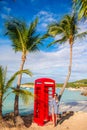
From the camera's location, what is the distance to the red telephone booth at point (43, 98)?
14.1 meters

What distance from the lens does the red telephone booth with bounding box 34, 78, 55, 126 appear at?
46.3 feet

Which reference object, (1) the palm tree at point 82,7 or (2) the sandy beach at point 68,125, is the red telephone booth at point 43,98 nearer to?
(2) the sandy beach at point 68,125

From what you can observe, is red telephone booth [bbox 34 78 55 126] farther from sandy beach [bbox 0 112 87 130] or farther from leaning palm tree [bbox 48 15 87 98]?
leaning palm tree [bbox 48 15 87 98]

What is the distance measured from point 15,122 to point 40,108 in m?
1.49

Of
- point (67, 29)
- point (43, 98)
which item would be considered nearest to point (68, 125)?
point (43, 98)

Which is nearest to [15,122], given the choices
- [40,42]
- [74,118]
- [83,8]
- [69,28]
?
[74,118]

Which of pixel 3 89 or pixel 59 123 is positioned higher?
pixel 3 89

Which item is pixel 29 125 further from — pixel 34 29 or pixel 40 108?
pixel 34 29

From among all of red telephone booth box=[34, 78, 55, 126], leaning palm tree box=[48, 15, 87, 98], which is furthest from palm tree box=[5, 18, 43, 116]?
leaning palm tree box=[48, 15, 87, 98]

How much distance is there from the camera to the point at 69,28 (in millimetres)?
19969

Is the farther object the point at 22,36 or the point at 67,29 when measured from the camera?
the point at 67,29

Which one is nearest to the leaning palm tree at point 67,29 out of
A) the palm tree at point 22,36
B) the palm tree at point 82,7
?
the palm tree at point 22,36

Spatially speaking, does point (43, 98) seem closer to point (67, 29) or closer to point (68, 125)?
point (68, 125)

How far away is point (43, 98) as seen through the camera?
46.3 ft
